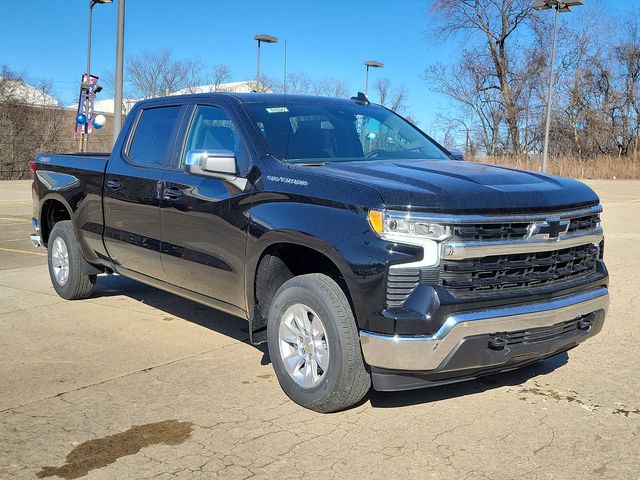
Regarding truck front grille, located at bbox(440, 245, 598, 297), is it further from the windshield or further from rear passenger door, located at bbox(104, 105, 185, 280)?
rear passenger door, located at bbox(104, 105, 185, 280)

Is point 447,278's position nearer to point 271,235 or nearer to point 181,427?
point 271,235

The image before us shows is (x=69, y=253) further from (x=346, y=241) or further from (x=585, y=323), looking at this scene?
(x=585, y=323)

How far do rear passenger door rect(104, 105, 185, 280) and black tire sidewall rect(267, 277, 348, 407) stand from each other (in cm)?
→ 150

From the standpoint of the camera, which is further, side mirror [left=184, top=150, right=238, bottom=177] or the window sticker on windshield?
the window sticker on windshield

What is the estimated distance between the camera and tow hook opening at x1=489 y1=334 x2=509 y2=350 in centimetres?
355

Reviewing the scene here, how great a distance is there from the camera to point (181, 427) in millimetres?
3789

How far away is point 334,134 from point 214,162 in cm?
102

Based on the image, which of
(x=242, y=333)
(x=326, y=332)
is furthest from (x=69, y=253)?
(x=326, y=332)

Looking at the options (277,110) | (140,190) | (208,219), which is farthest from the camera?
(140,190)

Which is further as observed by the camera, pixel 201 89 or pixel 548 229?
pixel 201 89

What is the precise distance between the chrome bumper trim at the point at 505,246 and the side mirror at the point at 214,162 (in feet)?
5.22

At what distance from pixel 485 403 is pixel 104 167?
150 inches

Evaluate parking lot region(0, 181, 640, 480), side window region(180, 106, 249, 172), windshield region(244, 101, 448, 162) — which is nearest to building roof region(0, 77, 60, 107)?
parking lot region(0, 181, 640, 480)

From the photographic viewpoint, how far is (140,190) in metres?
5.37
